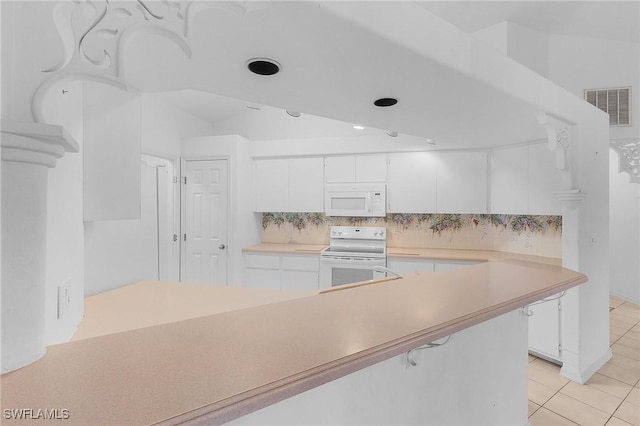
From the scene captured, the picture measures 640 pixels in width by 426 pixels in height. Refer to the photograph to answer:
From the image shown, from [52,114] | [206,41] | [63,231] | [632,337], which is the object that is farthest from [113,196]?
[632,337]

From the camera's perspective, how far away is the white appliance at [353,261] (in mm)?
3879

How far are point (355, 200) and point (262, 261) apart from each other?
1.49 metres

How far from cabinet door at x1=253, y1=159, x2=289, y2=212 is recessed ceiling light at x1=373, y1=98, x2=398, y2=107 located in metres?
2.43

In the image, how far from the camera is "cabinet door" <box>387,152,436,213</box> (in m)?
4.02

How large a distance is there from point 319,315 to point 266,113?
4094 millimetres

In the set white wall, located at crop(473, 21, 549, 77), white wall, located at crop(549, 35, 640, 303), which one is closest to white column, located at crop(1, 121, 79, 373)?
white wall, located at crop(473, 21, 549, 77)

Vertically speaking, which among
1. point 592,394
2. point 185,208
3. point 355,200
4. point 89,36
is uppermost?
point 89,36

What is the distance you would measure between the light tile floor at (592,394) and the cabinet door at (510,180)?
5.24 feet

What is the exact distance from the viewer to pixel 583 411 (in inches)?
91.5

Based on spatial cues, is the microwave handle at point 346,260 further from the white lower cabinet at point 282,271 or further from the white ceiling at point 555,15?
the white ceiling at point 555,15

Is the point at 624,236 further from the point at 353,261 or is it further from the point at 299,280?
the point at 299,280

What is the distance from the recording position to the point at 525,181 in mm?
3447

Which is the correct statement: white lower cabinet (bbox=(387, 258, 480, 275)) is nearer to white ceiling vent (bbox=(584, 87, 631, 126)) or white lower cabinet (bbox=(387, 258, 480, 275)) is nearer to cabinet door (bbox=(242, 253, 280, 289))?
cabinet door (bbox=(242, 253, 280, 289))

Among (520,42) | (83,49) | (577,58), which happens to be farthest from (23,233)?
(577,58)
